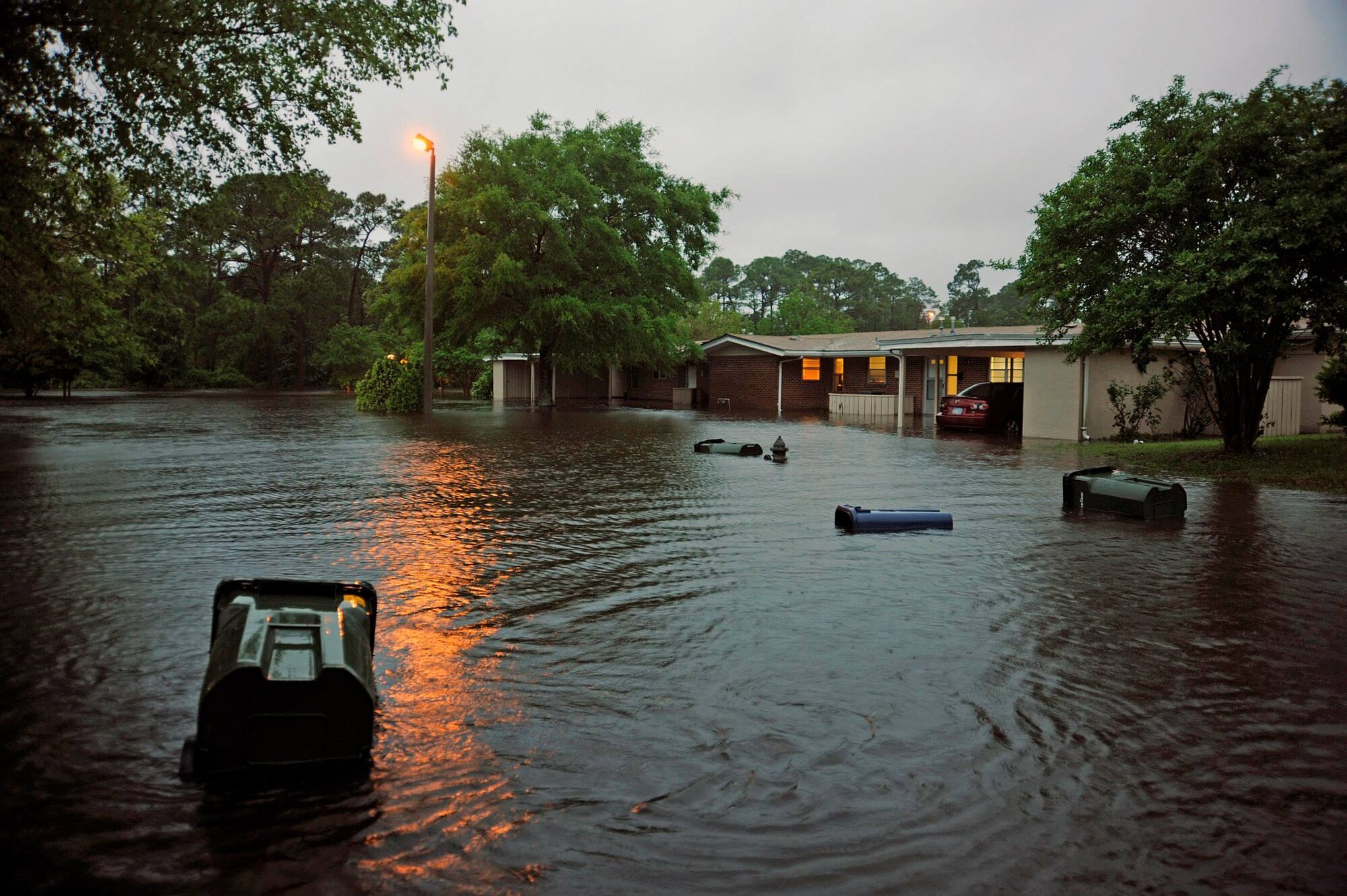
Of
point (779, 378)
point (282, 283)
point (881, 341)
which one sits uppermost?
point (282, 283)

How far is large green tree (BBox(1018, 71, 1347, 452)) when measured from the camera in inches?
630

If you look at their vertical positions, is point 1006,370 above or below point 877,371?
below

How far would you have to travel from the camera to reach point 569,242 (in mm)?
39594

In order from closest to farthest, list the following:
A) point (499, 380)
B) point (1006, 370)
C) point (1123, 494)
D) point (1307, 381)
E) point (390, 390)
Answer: point (1123, 494), point (1307, 381), point (1006, 370), point (390, 390), point (499, 380)

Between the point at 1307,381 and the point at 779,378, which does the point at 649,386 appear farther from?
the point at 1307,381

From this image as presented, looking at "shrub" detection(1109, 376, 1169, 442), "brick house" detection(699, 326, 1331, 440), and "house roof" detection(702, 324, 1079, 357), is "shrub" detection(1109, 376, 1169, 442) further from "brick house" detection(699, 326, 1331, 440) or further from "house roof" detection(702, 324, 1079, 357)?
"house roof" detection(702, 324, 1079, 357)

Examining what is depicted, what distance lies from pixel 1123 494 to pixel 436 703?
9774 mm

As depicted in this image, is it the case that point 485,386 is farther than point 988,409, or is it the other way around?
point 485,386

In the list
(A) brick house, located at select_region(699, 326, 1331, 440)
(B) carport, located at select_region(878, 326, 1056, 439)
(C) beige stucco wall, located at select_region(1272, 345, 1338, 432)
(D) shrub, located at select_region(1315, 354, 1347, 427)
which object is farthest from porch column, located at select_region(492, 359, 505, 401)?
(D) shrub, located at select_region(1315, 354, 1347, 427)

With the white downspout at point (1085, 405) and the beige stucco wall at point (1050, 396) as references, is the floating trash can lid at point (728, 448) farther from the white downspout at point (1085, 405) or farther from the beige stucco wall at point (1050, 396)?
the beige stucco wall at point (1050, 396)

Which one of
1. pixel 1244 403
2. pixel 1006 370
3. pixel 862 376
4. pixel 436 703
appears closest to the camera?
pixel 436 703

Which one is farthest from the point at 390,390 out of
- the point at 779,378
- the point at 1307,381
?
the point at 1307,381

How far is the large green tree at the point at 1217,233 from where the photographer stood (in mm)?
16000

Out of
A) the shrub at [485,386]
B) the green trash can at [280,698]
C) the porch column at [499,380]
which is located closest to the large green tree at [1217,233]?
the green trash can at [280,698]
